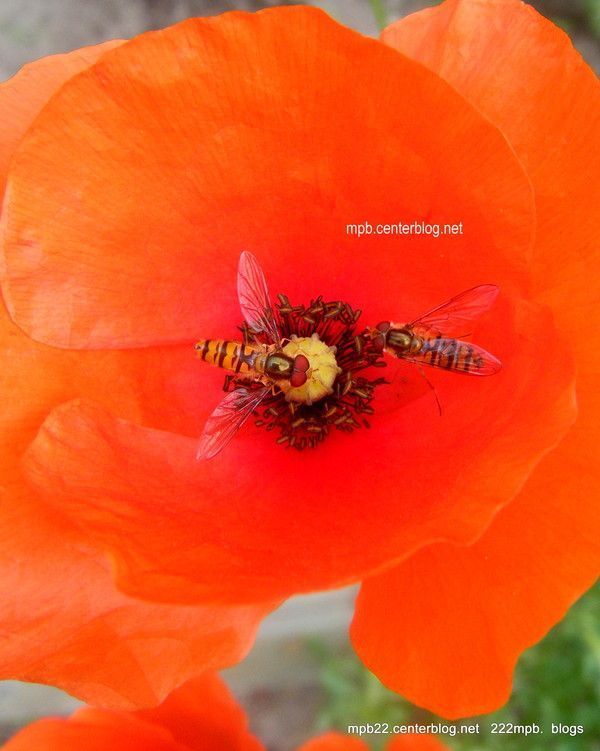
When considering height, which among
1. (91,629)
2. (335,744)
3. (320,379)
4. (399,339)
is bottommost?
(335,744)

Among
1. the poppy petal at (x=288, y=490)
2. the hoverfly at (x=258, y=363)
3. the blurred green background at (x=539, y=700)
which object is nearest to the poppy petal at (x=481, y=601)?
the poppy petal at (x=288, y=490)

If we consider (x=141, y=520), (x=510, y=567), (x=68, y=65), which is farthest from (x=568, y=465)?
(x=68, y=65)

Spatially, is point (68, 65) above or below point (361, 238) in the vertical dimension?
above

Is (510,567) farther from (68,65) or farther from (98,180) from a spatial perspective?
(68,65)

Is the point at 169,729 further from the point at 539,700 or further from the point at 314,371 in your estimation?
the point at 539,700

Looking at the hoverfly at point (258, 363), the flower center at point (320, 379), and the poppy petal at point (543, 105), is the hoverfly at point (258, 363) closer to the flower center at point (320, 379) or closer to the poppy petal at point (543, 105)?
the flower center at point (320, 379)

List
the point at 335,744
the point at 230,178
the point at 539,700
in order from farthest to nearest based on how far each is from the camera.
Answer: the point at 539,700, the point at 335,744, the point at 230,178

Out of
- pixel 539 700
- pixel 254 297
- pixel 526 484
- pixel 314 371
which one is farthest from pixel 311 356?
pixel 539 700
